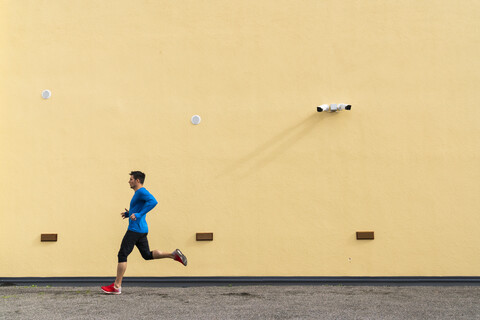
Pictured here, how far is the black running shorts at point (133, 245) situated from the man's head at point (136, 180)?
0.62 metres

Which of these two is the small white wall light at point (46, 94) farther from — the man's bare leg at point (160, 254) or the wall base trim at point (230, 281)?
the man's bare leg at point (160, 254)

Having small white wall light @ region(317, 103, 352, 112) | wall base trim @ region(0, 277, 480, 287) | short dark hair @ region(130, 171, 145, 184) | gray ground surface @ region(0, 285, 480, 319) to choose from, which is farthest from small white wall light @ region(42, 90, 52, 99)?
small white wall light @ region(317, 103, 352, 112)

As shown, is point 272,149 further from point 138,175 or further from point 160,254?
point 160,254

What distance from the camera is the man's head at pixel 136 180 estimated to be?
6.83 meters

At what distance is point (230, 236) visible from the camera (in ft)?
24.2

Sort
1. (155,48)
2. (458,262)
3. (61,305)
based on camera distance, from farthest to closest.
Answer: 1. (155,48)
2. (458,262)
3. (61,305)

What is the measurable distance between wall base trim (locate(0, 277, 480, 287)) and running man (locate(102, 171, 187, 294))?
0.61 m

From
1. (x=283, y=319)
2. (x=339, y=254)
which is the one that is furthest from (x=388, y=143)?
(x=283, y=319)

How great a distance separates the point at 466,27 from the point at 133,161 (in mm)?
5322

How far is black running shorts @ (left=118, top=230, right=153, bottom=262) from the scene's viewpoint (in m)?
6.62

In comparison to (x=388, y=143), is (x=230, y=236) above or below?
below

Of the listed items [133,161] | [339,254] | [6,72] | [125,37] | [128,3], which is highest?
[128,3]

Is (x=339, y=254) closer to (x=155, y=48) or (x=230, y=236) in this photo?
(x=230, y=236)

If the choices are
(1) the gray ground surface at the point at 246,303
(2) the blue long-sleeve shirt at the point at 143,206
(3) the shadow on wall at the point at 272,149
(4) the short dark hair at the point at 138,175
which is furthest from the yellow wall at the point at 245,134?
(2) the blue long-sleeve shirt at the point at 143,206
